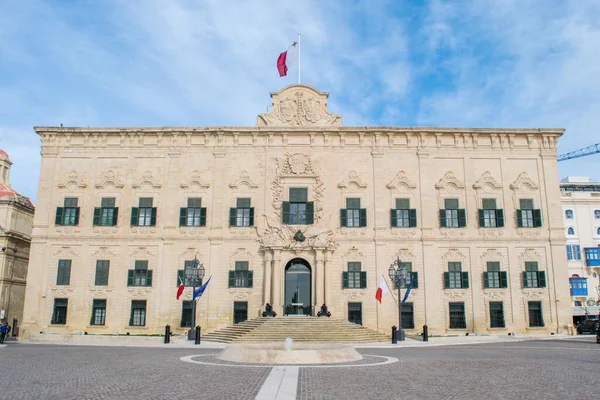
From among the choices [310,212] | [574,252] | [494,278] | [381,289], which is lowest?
[381,289]

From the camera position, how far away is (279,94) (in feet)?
109

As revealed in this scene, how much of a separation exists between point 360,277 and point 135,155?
1629cm

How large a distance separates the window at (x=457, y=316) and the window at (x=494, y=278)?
204 centimetres

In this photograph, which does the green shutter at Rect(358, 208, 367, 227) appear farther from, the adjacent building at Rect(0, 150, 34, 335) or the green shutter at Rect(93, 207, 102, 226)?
the adjacent building at Rect(0, 150, 34, 335)

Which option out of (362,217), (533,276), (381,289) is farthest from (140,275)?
(533,276)

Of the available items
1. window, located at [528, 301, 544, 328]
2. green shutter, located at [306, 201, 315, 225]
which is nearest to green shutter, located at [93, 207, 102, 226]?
green shutter, located at [306, 201, 315, 225]

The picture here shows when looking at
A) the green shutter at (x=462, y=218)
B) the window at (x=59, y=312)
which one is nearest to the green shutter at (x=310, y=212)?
the green shutter at (x=462, y=218)

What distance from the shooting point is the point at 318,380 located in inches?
438

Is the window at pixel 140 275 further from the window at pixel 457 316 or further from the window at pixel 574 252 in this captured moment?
the window at pixel 574 252

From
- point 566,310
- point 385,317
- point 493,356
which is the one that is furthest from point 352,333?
point 566,310

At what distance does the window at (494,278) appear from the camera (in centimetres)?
3133

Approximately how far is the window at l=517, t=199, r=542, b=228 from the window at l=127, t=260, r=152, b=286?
23.1m

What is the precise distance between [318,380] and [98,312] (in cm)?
2368

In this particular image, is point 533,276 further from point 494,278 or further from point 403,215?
point 403,215
